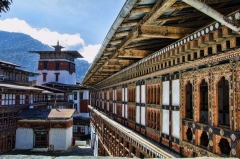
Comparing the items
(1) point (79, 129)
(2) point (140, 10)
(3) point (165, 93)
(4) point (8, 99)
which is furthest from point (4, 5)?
(1) point (79, 129)

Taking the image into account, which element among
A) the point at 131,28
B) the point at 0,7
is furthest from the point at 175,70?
the point at 0,7

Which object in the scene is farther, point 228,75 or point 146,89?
point 146,89

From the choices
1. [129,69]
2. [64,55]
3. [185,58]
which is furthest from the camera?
[64,55]

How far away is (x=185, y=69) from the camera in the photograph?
785 centimetres

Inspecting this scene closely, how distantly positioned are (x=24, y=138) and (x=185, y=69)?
29563 millimetres

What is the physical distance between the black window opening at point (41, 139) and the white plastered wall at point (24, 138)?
663 millimetres

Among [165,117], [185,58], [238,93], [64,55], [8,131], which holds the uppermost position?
[64,55]

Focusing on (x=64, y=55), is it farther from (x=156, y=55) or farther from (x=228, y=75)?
(x=228, y=75)

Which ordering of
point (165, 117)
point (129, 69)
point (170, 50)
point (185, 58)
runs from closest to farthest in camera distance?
1. point (185, 58)
2. point (170, 50)
3. point (165, 117)
4. point (129, 69)

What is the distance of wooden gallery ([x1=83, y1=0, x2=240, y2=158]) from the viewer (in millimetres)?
5531

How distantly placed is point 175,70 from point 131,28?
2.66 meters

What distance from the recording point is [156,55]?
9.73 meters

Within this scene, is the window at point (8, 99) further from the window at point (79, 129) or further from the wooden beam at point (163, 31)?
the wooden beam at point (163, 31)

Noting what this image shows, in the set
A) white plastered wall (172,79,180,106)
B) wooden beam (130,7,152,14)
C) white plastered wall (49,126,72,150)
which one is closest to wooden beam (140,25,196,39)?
wooden beam (130,7,152,14)
